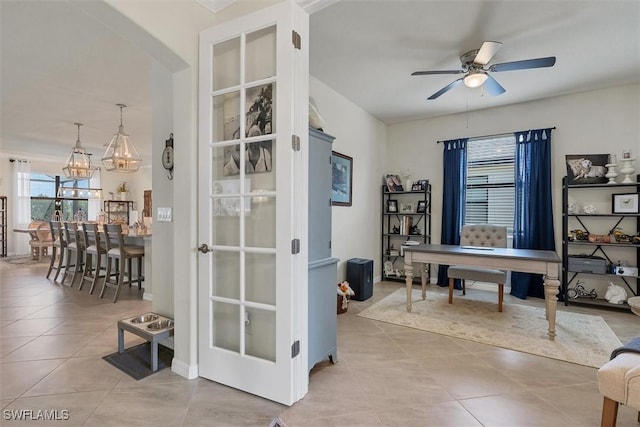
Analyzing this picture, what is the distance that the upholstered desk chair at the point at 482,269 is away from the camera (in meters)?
3.59

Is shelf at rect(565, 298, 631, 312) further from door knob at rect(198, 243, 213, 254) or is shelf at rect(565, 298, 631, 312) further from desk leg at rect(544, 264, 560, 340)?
door knob at rect(198, 243, 213, 254)

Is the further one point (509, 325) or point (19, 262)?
point (19, 262)

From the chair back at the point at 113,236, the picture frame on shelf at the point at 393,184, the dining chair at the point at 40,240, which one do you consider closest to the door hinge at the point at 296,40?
the chair back at the point at 113,236

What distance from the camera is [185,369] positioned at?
2.17 metres

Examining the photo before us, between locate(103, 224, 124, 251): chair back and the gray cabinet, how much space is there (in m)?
3.12

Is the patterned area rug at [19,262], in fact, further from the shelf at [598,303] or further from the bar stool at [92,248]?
the shelf at [598,303]

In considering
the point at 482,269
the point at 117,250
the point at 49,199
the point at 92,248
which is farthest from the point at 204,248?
the point at 49,199

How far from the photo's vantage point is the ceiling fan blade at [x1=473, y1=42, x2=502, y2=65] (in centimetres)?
252

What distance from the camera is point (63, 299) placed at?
13.1 ft

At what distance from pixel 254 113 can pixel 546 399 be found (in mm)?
2576

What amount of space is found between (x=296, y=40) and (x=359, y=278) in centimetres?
304

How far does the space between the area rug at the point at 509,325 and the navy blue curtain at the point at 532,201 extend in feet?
1.87

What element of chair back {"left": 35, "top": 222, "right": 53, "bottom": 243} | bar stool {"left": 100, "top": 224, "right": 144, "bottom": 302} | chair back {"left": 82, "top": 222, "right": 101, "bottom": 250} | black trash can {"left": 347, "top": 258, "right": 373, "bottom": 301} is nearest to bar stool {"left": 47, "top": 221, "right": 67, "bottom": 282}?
chair back {"left": 82, "top": 222, "right": 101, "bottom": 250}

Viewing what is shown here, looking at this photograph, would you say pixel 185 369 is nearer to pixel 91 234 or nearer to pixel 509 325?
pixel 509 325
